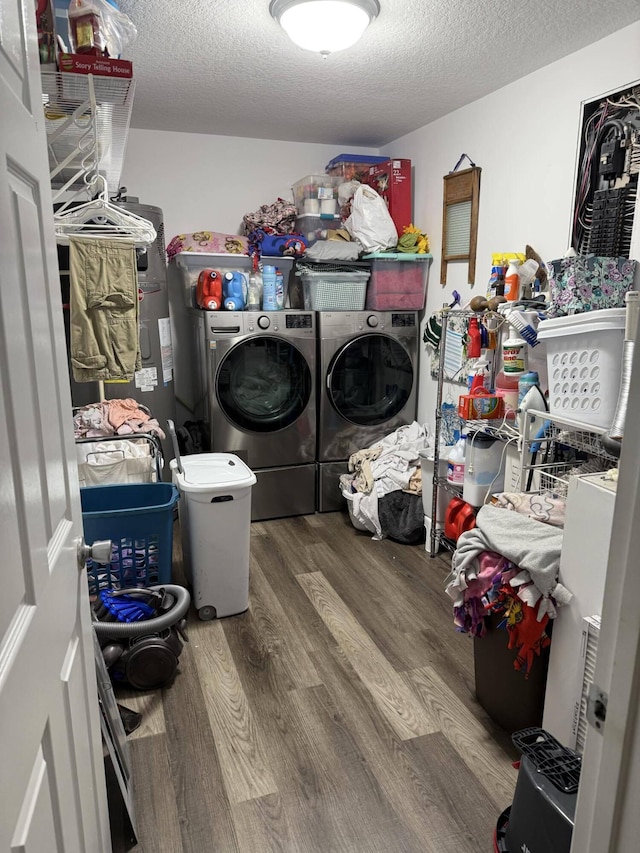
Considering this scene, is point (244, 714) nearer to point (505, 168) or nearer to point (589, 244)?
point (589, 244)

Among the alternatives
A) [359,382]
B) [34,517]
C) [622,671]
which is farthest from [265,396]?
[622,671]

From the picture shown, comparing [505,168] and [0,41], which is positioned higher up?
[505,168]

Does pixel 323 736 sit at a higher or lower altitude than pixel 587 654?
lower

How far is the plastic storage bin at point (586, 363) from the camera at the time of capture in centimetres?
184

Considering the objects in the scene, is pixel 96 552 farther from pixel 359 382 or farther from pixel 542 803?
pixel 359 382

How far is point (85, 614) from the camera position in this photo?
1229mm

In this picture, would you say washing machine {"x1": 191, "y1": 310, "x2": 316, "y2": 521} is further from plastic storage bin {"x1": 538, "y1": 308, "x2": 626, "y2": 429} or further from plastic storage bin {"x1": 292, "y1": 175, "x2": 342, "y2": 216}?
plastic storage bin {"x1": 538, "y1": 308, "x2": 626, "y2": 429}

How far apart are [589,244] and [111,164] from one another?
87.4 inches

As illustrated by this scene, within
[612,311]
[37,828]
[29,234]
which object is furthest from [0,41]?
[612,311]

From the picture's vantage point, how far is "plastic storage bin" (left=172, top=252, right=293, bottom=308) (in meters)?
3.46

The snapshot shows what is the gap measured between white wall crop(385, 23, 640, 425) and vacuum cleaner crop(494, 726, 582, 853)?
6.82ft

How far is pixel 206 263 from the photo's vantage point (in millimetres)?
3508

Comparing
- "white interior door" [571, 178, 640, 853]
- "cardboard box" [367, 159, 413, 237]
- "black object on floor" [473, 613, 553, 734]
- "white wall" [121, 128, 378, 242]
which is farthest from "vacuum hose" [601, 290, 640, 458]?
"white wall" [121, 128, 378, 242]

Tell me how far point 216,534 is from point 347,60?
2134mm
